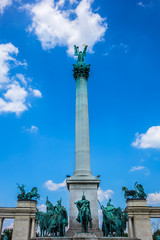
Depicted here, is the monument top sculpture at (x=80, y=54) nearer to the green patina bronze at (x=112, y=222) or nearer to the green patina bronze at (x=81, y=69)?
the green patina bronze at (x=81, y=69)

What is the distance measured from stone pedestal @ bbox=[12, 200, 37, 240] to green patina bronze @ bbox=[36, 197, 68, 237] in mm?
32277

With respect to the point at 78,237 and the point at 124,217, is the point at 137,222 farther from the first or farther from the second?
the point at 78,237

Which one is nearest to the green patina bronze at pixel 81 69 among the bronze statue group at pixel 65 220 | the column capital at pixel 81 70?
the column capital at pixel 81 70

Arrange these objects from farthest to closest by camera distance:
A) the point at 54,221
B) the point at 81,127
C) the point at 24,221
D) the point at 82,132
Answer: the point at 24,221
the point at 81,127
the point at 82,132
the point at 54,221

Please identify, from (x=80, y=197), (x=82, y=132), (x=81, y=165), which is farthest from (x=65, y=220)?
(x=82, y=132)

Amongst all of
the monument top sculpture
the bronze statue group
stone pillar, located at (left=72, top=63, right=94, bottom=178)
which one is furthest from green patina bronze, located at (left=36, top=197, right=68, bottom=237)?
the monument top sculpture

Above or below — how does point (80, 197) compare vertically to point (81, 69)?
below

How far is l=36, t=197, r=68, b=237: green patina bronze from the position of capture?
21.3m

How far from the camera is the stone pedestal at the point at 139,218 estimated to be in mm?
51656

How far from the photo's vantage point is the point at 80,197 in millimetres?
22438

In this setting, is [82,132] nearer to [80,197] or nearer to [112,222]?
[80,197]

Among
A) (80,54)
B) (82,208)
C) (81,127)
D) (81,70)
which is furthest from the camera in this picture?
(80,54)

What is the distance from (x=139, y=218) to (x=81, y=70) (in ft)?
129

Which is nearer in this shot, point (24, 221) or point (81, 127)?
point (81, 127)
